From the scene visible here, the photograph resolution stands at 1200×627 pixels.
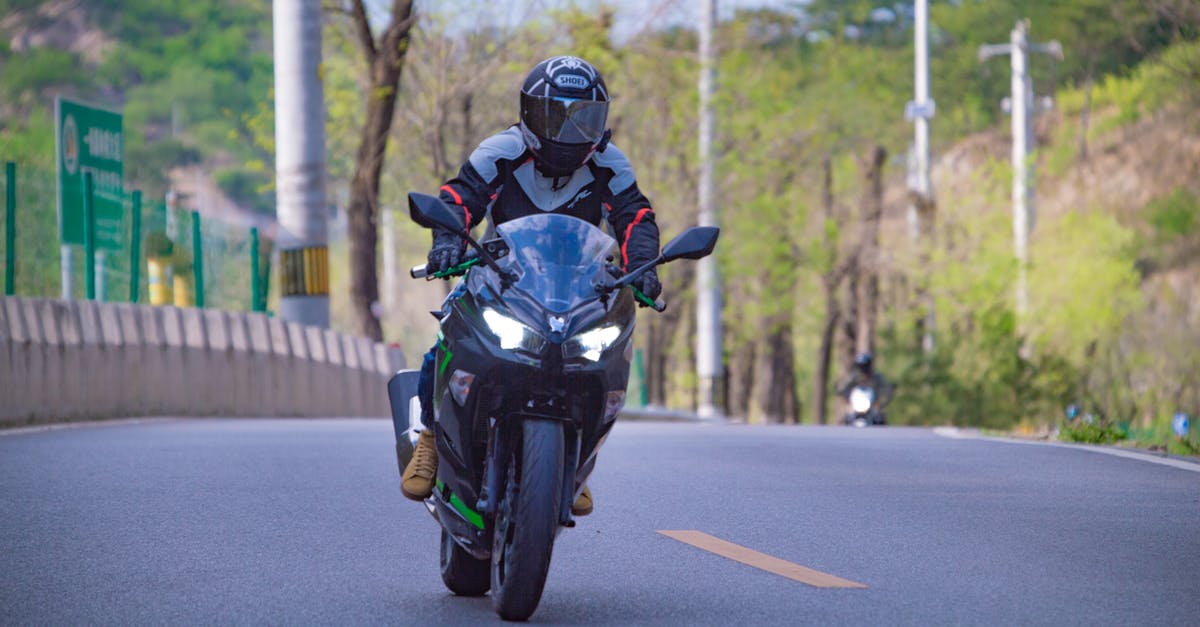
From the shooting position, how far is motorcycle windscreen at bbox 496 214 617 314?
6.97 metres

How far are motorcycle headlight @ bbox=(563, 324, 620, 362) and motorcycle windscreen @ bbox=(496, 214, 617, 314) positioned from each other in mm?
102

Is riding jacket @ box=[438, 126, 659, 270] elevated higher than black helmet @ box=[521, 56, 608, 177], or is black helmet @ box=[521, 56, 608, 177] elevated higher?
black helmet @ box=[521, 56, 608, 177]

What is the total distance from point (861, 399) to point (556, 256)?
2138 cm

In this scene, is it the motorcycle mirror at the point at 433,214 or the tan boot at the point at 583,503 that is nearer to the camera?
the motorcycle mirror at the point at 433,214

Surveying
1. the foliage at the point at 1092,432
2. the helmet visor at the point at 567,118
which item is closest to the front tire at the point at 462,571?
the helmet visor at the point at 567,118

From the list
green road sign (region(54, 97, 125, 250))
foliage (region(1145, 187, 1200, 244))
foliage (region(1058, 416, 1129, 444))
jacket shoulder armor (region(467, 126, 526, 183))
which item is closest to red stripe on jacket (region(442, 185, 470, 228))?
jacket shoulder armor (region(467, 126, 526, 183))

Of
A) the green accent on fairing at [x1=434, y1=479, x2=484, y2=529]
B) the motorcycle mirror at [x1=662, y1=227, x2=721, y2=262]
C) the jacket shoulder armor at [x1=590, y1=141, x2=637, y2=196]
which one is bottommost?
the green accent on fairing at [x1=434, y1=479, x2=484, y2=529]

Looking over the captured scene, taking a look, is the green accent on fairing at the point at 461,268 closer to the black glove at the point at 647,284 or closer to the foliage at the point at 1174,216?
the black glove at the point at 647,284

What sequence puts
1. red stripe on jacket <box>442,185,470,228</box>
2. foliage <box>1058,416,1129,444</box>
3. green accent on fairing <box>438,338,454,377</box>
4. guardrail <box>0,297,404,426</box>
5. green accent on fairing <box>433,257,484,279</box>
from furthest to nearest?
guardrail <box>0,297,404,426</box>, foliage <box>1058,416,1129,444</box>, red stripe on jacket <box>442,185,470,228</box>, green accent on fairing <box>433,257,484,279</box>, green accent on fairing <box>438,338,454,377</box>

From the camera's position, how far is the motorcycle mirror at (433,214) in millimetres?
7148

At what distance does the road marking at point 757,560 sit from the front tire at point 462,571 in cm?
120

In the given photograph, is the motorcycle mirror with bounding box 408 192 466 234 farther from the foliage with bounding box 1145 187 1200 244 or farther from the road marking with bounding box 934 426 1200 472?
the foliage with bounding box 1145 187 1200 244

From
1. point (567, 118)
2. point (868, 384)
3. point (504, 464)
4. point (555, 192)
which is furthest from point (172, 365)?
point (504, 464)

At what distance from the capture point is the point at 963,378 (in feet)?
135
